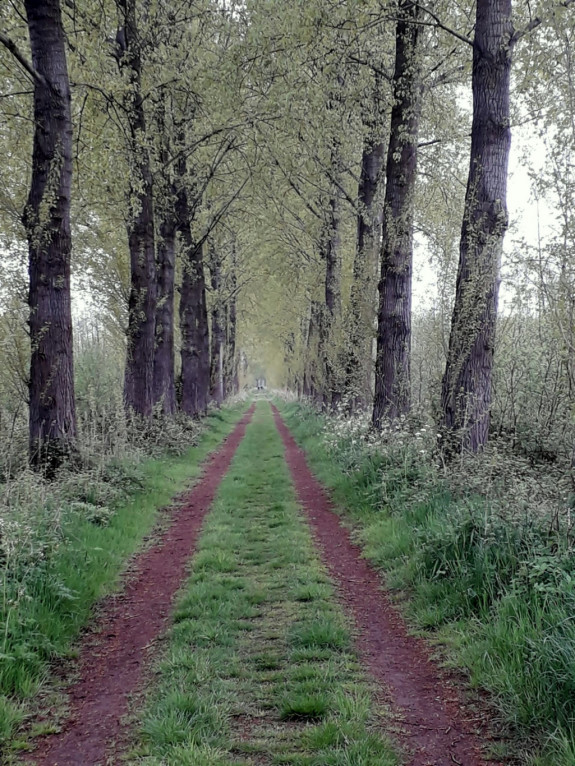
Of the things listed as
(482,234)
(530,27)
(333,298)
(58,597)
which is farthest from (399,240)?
(58,597)

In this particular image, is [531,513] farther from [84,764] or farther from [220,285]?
[220,285]

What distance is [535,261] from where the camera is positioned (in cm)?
597

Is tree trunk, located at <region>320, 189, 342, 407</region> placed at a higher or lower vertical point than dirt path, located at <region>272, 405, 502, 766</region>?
higher

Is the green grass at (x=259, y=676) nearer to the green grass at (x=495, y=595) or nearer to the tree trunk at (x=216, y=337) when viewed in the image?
the green grass at (x=495, y=595)

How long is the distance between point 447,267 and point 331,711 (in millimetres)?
7910

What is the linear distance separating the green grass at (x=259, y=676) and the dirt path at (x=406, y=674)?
18 cm

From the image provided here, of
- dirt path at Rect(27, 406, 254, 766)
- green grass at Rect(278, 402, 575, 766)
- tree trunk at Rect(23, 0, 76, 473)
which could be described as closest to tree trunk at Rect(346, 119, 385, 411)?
green grass at Rect(278, 402, 575, 766)

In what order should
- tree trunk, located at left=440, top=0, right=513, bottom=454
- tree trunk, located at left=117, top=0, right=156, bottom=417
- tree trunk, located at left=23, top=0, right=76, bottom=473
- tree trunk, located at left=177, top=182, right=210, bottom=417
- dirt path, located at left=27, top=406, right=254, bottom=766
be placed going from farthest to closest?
tree trunk, located at left=177, top=182, right=210, bottom=417 → tree trunk, located at left=117, top=0, right=156, bottom=417 → tree trunk, located at left=23, top=0, right=76, bottom=473 → tree trunk, located at left=440, top=0, right=513, bottom=454 → dirt path, located at left=27, top=406, right=254, bottom=766

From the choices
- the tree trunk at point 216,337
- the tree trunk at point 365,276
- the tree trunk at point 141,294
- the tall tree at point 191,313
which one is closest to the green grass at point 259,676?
the tree trunk at point 141,294

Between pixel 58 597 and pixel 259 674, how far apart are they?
2039 millimetres

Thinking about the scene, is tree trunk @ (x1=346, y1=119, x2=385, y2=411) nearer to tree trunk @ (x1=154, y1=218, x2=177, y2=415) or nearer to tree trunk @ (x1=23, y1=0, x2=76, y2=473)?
tree trunk @ (x1=154, y1=218, x2=177, y2=415)

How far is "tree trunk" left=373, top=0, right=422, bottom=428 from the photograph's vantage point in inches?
376

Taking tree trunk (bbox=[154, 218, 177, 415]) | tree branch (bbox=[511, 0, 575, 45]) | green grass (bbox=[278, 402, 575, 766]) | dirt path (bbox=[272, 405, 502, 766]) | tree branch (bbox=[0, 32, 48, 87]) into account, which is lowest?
dirt path (bbox=[272, 405, 502, 766])

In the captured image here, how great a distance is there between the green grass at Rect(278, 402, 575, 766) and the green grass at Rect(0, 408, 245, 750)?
293cm
